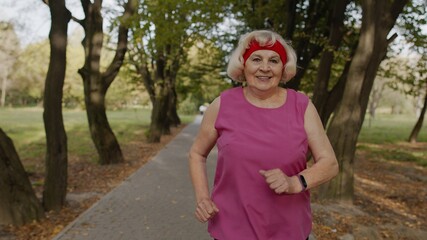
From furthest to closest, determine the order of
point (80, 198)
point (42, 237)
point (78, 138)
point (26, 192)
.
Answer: point (78, 138) → point (80, 198) → point (26, 192) → point (42, 237)

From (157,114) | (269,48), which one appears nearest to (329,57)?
(269,48)

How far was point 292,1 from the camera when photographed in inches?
527

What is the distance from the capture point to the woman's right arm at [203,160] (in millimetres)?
2377

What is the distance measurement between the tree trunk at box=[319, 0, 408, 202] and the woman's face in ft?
20.1

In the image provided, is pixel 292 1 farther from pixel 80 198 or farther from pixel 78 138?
pixel 78 138

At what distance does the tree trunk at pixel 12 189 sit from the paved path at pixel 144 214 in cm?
79

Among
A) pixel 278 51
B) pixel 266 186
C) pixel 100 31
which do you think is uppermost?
pixel 100 31

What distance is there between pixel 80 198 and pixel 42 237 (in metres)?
2.73

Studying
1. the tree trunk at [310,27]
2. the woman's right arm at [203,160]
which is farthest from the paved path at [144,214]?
the tree trunk at [310,27]

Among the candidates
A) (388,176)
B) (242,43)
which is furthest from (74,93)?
(242,43)

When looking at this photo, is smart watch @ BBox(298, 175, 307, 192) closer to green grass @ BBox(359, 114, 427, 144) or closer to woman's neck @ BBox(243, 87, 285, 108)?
woman's neck @ BBox(243, 87, 285, 108)

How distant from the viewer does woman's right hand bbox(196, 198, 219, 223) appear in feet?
7.73

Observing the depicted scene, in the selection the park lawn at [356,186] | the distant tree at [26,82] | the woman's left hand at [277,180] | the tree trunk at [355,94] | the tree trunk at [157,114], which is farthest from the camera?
the distant tree at [26,82]

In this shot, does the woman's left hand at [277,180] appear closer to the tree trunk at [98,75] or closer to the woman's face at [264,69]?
the woman's face at [264,69]
